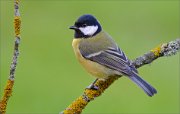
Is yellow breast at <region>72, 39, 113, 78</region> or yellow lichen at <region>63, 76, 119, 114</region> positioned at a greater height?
yellow breast at <region>72, 39, 113, 78</region>

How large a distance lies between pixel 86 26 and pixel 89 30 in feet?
0.42

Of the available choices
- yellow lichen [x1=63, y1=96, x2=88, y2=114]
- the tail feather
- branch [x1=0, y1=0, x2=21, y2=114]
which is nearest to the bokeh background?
the tail feather

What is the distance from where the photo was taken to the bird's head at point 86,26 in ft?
17.4

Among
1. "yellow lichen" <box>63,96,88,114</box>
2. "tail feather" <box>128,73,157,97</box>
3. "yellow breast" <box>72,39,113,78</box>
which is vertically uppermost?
"yellow breast" <box>72,39,113,78</box>

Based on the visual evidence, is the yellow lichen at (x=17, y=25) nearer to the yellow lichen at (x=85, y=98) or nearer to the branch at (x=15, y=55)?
the branch at (x=15, y=55)

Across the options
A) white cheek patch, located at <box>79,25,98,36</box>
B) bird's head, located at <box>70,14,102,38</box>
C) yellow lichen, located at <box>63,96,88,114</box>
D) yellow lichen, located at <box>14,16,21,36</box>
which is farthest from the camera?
white cheek patch, located at <box>79,25,98,36</box>

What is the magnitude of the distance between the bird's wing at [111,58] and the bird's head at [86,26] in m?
0.21

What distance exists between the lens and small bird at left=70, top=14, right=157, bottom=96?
490 cm

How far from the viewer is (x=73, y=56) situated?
35.2ft

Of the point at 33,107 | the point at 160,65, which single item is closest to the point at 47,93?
the point at 33,107

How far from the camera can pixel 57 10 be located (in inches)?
521

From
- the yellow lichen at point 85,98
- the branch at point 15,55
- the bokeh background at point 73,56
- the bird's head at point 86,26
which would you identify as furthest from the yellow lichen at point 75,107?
the bokeh background at point 73,56

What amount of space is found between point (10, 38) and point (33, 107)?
116 inches

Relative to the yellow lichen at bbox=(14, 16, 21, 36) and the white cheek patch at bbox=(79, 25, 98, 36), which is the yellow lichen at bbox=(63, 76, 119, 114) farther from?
the white cheek patch at bbox=(79, 25, 98, 36)
